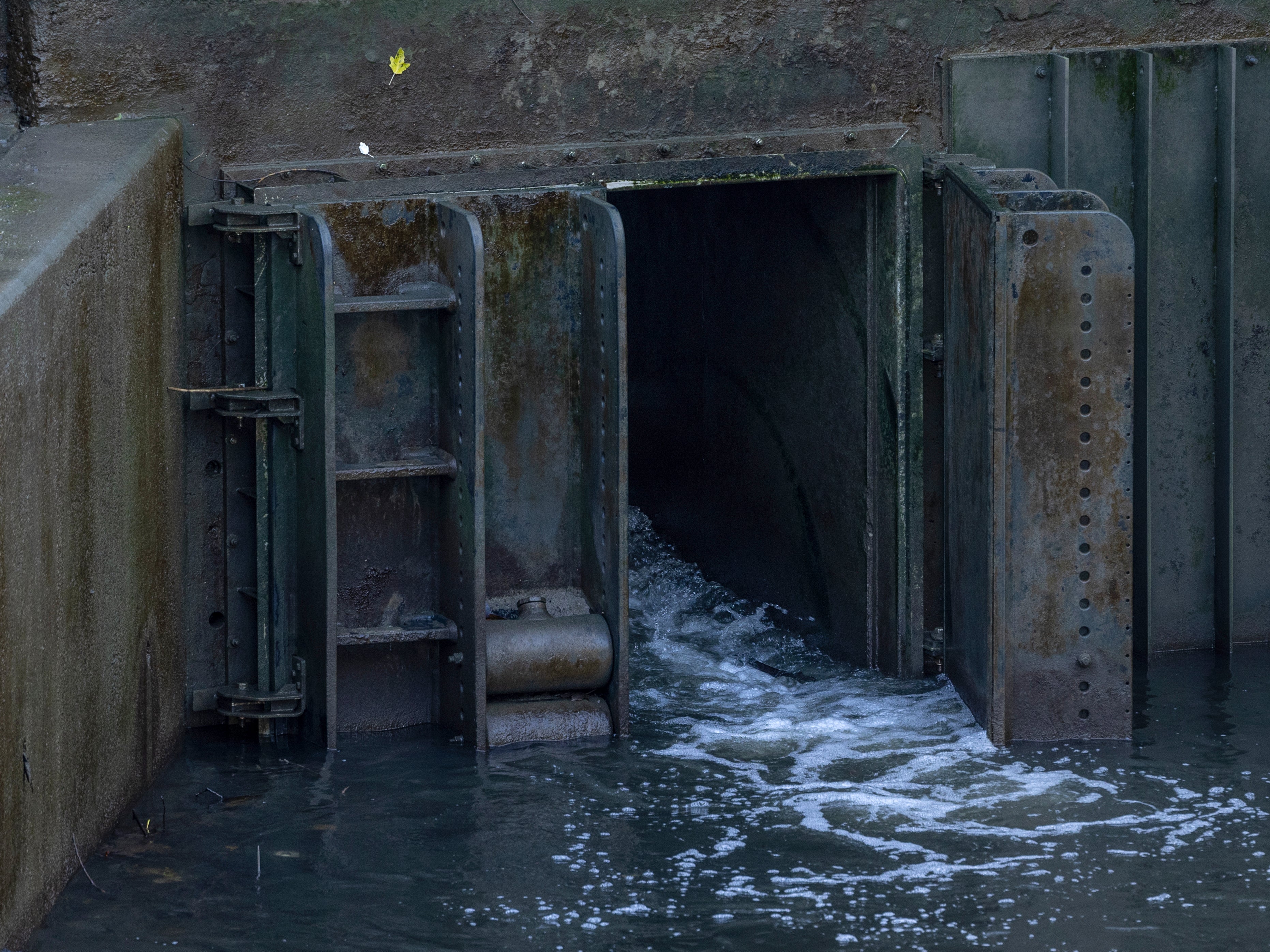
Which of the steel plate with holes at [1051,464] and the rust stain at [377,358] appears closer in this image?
the steel plate with holes at [1051,464]

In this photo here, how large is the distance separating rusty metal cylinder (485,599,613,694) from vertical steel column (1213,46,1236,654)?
9.59 ft

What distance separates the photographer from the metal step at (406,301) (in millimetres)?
6957

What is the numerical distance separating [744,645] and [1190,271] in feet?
8.62

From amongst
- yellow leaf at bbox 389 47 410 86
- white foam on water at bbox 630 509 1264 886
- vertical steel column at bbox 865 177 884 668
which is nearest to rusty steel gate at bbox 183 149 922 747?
vertical steel column at bbox 865 177 884 668

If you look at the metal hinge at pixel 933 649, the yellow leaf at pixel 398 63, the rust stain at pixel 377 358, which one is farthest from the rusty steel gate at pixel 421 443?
the metal hinge at pixel 933 649

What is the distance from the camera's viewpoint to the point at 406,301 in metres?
7.04

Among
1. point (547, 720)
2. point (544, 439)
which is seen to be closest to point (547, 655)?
point (547, 720)

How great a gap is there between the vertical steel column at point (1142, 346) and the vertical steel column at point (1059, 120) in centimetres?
33

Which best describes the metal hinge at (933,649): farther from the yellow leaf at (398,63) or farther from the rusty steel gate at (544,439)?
the yellow leaf at (398,63)

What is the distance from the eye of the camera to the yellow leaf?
23.6ft

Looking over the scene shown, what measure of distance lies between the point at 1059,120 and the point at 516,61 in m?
2.32

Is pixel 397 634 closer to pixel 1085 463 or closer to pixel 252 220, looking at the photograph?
pixel 252 220

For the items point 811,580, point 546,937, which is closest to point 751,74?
point 811,580

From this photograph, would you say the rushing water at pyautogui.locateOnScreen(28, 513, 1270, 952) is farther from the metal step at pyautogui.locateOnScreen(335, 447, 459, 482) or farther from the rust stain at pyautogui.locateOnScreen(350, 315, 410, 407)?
the rust stain at pyautogui.locateOnScreen(350, 315, 410, 407)
